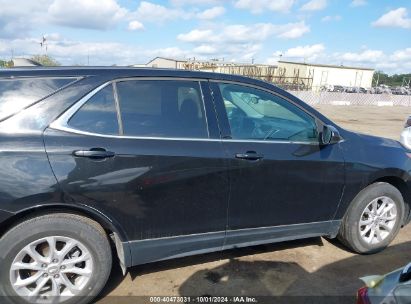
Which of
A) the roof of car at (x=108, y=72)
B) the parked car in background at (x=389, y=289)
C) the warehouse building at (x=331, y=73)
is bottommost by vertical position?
the parked car in background at (x=389, y=289)

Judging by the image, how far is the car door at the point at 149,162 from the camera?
2.77 meters

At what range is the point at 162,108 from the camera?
312 centimetres

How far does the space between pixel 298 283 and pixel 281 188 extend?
2.74 feet

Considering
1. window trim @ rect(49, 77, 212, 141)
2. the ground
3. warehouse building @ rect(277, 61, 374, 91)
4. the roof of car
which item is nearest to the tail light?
the ground

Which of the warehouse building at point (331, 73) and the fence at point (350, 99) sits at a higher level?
the warehouse building at point (331, 73)

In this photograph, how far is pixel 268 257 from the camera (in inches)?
153

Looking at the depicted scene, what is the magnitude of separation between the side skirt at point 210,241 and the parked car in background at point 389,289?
59.0 inches

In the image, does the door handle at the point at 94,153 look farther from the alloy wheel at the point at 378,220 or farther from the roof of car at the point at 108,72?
the alloy wheel at the point at 378,220

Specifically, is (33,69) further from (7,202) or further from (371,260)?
(371,260)

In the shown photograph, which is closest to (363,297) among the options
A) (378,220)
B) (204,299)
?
(204,299)

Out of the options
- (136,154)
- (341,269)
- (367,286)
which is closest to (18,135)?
(136,154)

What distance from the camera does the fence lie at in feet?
104

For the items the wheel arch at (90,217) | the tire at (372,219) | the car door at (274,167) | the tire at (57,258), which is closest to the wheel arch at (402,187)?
the tire at (372,219)

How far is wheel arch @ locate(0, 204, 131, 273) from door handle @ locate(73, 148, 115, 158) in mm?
357
